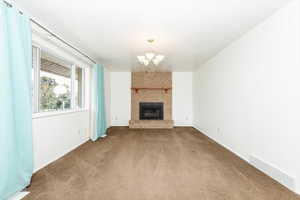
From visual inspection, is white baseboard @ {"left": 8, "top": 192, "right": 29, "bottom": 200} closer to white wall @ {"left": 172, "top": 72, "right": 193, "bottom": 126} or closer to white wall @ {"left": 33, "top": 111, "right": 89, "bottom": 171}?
white wall @ {"left": 33, "top": 111, "right": 89, "bottom": 171}

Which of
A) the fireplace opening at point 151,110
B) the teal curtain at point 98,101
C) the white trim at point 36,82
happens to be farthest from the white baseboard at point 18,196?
the fireplace opening at point 151,110

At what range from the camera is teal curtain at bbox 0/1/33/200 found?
5.66ft

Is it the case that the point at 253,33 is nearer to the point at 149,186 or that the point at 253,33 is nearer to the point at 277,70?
the point at 277,70

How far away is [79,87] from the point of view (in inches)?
175

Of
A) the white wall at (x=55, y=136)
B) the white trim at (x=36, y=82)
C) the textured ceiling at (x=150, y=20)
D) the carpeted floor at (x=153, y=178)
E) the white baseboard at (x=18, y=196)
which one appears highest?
the textured ceiling at (x=150, y=20)

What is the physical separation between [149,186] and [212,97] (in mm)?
3455

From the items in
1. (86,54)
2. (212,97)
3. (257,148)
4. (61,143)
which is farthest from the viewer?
(212,97)

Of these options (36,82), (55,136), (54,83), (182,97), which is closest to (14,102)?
(36,82)

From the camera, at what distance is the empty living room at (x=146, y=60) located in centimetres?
194

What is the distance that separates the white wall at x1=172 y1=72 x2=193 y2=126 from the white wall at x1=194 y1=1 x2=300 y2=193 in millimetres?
2947

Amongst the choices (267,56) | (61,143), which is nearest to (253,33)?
(267,56)

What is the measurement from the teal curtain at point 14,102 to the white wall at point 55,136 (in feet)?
1.63

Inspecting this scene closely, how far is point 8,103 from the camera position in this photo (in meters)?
1.78

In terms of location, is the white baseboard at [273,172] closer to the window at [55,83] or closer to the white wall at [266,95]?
the white wall at [266,95]
